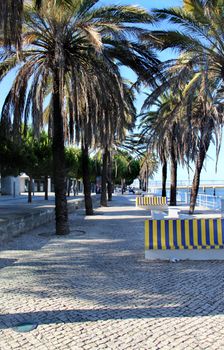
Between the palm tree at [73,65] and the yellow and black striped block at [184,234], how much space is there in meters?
5.25

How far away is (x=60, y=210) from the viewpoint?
44.5ft

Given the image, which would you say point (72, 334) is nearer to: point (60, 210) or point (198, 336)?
point (198, 336)

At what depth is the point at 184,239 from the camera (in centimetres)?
873

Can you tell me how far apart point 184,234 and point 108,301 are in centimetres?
352

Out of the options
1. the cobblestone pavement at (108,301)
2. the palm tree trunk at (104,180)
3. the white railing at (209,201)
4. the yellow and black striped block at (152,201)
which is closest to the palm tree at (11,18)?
the cobblestone pavement at (108,301)

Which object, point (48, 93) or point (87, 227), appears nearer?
point (87, 227)

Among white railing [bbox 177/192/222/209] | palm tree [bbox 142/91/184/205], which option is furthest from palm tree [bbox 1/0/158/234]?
white railing [bbox 177/192/222/209]

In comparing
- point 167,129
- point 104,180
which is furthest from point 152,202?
point 167,129

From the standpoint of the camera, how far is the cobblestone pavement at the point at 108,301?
4.30m

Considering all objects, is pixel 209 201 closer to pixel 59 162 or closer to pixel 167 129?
pixel 167 129

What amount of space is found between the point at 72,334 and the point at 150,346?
0.88m

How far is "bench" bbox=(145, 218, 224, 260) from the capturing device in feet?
28.4

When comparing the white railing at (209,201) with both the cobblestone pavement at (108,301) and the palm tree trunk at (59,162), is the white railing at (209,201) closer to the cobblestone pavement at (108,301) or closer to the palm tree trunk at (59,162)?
the palm tree trunk at (59,162)

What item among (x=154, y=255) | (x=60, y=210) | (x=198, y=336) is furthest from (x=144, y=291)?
(x=60, y=210)
